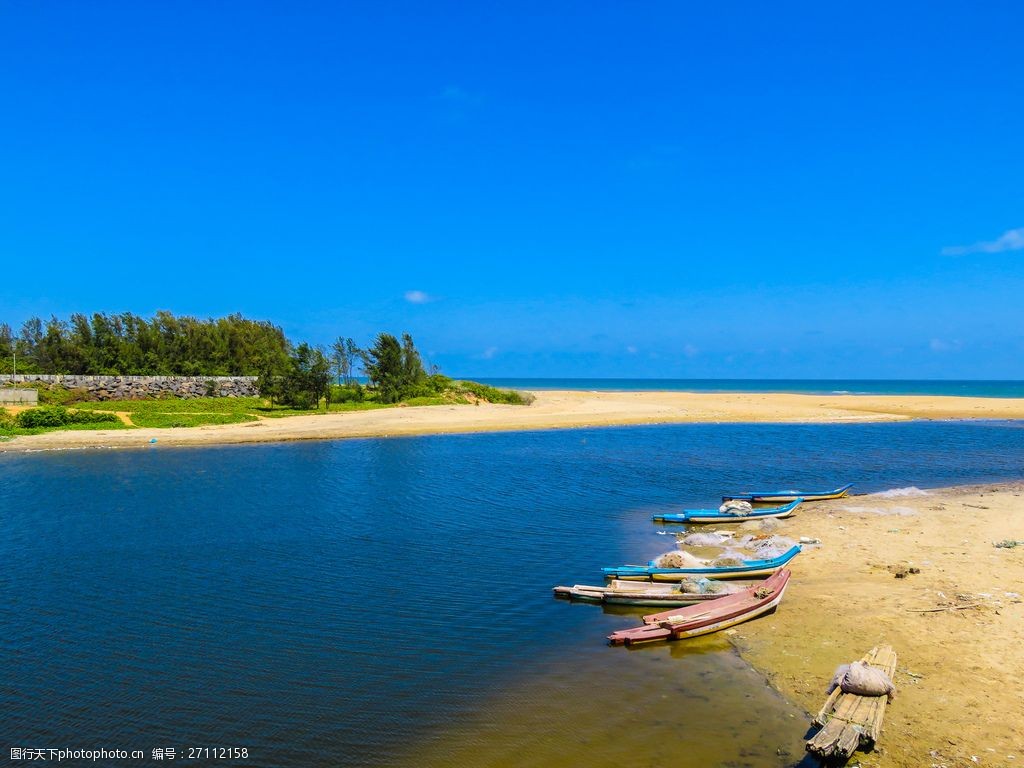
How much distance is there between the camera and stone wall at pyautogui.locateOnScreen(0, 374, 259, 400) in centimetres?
5841

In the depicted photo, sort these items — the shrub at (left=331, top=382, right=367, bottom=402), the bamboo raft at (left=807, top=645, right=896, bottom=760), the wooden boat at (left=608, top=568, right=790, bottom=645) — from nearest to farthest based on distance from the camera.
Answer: the bamboo raft at (left=807, top=645, right=896, bottom=760), the wooden boat at (left=608, top=568, right=790, bottom=645), the shrub at (left=331, top=382, right=367, bottom=402)

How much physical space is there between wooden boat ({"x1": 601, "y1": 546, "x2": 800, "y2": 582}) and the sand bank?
2.74 ft

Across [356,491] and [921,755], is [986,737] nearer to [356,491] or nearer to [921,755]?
[921,755]

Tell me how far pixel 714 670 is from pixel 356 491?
19598 mm

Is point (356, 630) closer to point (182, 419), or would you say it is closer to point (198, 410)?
point (182, 419)

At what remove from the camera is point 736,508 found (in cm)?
2338

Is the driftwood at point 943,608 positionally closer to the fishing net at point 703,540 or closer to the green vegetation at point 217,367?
the fishing net at point 703,540

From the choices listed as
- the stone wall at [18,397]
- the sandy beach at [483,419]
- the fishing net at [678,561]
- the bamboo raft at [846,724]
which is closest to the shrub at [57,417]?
the sandy beach at [483,419]

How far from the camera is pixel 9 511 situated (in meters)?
23.3

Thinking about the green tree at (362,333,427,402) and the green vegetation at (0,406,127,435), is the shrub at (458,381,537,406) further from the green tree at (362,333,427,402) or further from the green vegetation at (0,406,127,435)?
the green vegetation at (0,406,127,435)

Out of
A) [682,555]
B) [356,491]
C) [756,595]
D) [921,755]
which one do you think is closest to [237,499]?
[356,491]

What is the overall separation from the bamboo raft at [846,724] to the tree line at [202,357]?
55.0 metres

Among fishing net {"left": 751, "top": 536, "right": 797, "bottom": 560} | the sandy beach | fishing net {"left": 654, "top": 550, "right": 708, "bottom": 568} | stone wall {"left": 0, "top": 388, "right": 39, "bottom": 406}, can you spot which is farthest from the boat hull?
stone wall {"left": 0, "top": 388, "right": 39, "bottom": 406}

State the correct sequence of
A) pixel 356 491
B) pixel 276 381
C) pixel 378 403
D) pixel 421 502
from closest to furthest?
pixel 421 502 → pixel 356 491 → pixel 276 381 → pixel 378 403
